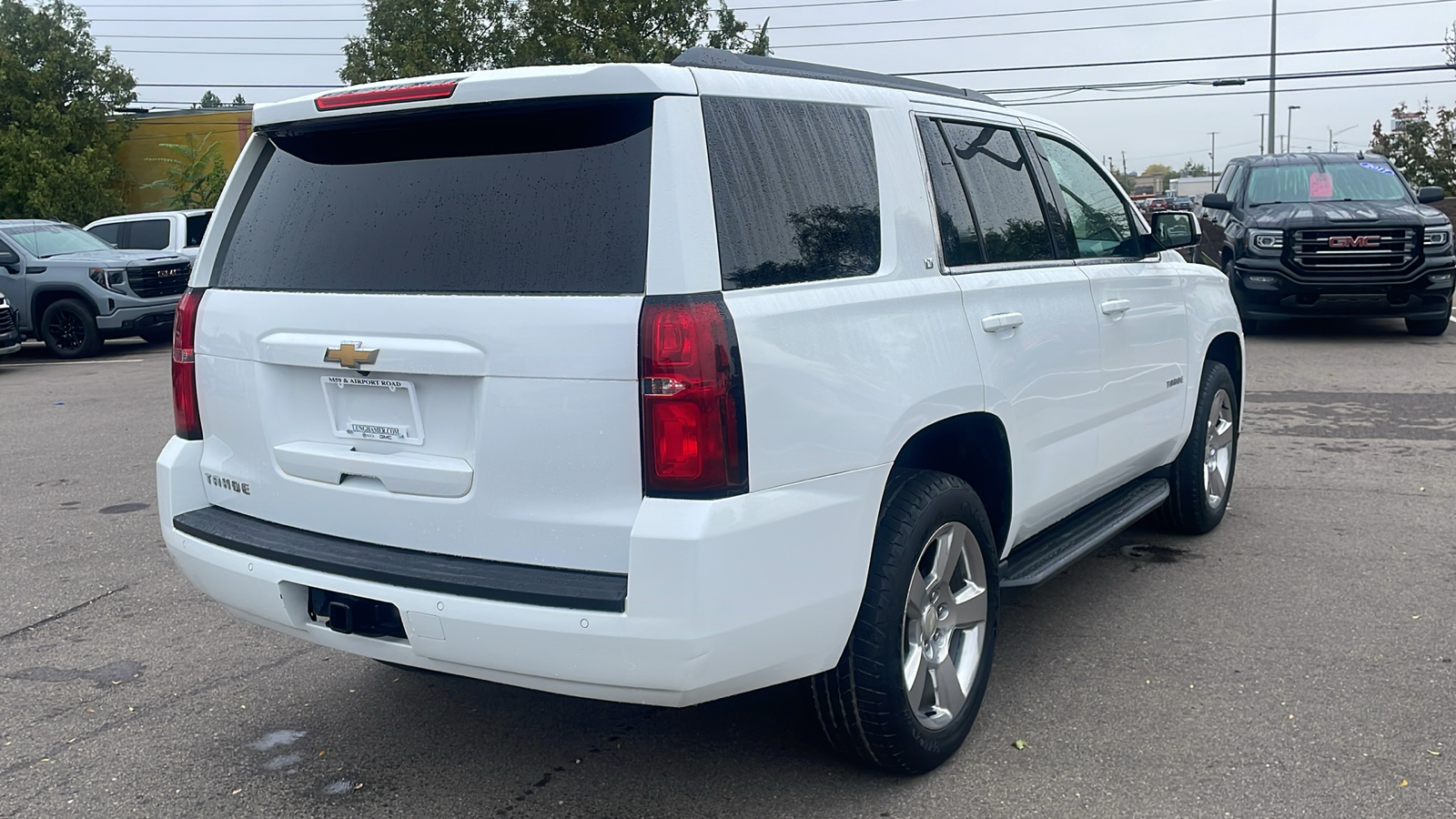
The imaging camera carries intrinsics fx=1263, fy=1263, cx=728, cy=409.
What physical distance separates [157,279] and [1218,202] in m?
13.0

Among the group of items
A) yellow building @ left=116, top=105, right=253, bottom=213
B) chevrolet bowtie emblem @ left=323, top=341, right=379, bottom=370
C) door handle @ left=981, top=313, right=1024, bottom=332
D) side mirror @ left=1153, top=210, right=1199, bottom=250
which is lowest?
door handle @ left=981, top=313, right=1024, bottom=332

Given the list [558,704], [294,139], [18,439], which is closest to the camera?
[294,139]

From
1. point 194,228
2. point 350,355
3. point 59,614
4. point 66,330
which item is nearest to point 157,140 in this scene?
point 194,228

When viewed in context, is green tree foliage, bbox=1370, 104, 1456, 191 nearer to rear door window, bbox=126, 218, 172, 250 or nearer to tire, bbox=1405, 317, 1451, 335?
tire, bbox=1405, 317, 1451, 335

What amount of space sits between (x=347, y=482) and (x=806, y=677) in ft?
4.16

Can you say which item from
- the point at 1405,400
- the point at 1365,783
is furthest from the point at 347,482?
the point at 1405,400

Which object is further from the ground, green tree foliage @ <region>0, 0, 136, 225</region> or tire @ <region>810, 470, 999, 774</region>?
green tree foliage @ <region>0, 0, 136, 225</region>

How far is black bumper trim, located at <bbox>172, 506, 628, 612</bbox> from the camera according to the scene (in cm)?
279

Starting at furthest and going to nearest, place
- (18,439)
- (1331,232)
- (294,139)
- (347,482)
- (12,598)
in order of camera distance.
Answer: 1. (1331,232)
2. (18,439)
3. (12,598)
4. (294,139)
5. (347,482)

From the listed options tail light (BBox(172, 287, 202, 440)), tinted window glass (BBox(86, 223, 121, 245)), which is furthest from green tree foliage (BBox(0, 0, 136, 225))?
tail light (BBox(172, 287, 202, 440))

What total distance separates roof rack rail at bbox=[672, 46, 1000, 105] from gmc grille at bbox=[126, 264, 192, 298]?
13827mm

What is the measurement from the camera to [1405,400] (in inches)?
383

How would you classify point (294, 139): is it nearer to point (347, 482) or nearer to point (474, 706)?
point (347, 482)

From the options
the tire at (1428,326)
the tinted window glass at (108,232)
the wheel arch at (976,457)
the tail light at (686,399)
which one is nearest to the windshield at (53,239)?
the tinted window glass at (108,232)
